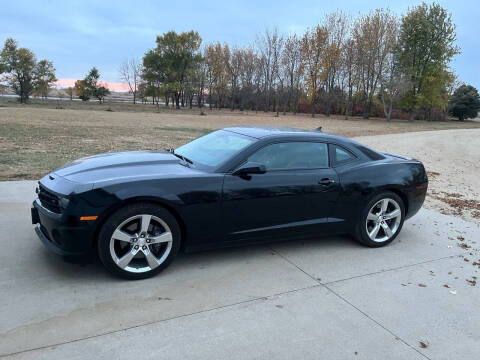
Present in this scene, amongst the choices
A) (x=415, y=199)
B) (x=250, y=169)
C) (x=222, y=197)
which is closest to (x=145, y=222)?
(x=222, y=197)

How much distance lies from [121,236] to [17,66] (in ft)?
206

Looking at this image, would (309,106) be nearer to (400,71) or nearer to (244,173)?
(400,71)

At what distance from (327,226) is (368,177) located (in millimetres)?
786

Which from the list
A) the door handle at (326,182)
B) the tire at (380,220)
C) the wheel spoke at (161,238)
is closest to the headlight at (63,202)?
the wheel spoke at (161,238)

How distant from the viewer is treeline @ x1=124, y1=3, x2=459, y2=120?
138 ft

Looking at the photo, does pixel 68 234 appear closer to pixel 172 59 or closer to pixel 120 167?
pixel 120 167

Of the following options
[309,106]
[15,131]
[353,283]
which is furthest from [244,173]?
[309,106]

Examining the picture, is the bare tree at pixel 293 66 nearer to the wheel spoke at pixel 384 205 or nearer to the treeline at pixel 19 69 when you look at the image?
the treeline at pixel 19 69

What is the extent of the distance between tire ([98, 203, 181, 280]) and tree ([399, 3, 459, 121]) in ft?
141

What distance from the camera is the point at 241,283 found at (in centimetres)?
362

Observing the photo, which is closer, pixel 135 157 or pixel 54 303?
pixel 54 303

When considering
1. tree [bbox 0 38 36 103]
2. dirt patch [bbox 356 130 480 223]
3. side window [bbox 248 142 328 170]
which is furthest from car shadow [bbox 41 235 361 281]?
tree [bbox 0 38 36 103]

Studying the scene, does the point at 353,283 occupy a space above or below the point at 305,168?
below

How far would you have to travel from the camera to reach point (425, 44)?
41656 millimetres
